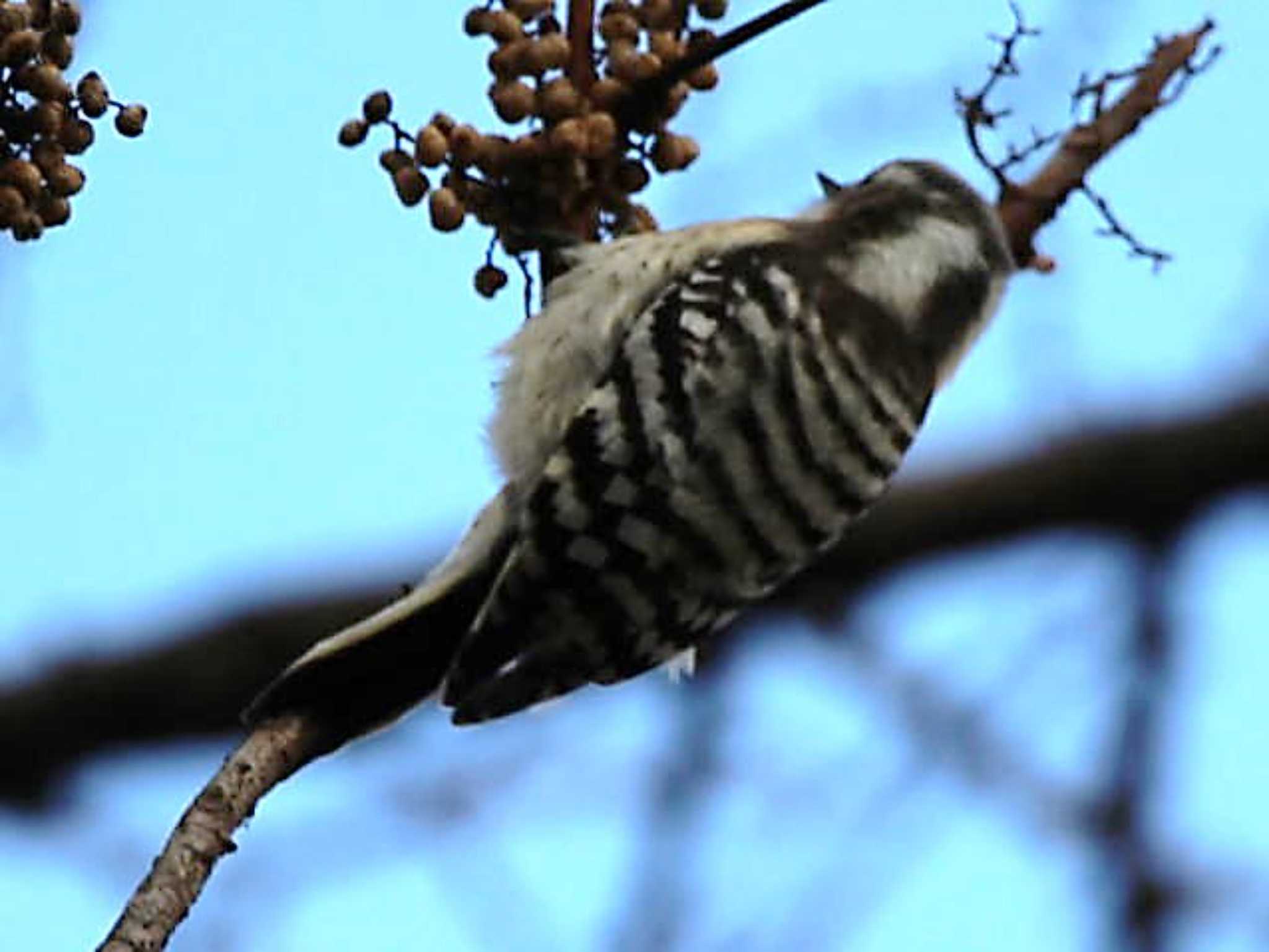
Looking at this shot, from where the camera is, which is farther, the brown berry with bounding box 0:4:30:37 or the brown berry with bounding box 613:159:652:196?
the brown berry with bounding box 613:159:652:196

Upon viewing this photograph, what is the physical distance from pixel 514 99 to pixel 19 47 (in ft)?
2.29

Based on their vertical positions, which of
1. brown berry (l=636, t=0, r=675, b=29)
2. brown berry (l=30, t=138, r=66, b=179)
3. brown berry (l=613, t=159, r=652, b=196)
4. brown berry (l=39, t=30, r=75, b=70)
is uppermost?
brown berry (l=39, t=30, r=75, b=70)

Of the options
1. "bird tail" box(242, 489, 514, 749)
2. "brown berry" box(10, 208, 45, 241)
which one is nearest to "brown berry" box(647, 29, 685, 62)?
"bird tail" box(242, 489, 514, 749)

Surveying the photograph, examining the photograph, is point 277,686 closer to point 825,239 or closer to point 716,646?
point 716,646

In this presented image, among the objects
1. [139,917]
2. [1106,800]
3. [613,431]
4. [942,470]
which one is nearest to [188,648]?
[613,431]

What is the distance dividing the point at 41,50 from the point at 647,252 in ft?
4.05

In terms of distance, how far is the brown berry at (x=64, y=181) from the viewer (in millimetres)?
2662

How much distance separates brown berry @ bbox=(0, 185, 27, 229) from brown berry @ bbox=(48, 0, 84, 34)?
0.18 metres

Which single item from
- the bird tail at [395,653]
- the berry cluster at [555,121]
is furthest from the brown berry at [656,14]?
the bird tail at [395,653]

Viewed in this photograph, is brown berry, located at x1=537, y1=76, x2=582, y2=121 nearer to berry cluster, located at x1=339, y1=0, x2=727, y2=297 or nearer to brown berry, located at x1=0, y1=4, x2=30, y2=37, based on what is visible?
berry cluster, located at x1=339, y1=0, x2=727, y2=297

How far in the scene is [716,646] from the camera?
2352 mm

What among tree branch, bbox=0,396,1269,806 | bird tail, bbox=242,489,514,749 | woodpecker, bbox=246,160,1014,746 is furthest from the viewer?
woodpecker, bbox=246,160,1014,746

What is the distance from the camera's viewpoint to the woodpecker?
331 cm

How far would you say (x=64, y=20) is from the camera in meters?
2.65
